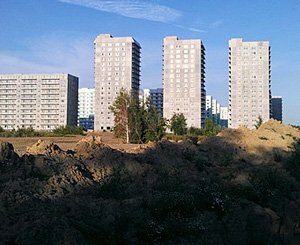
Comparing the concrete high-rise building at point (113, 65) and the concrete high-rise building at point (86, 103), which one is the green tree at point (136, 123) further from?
the concrete high-rise building at point (86, 103)

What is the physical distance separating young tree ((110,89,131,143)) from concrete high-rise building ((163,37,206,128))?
68704 millimetres

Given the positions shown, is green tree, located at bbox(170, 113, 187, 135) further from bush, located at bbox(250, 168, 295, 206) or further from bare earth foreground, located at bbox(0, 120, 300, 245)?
bush, located at bbox(250, 168, 295, 206)

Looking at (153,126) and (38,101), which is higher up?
(38,101)

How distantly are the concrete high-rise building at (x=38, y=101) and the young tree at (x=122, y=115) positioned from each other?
7252cm

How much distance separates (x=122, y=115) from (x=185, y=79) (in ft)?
245

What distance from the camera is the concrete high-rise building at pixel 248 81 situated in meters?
121

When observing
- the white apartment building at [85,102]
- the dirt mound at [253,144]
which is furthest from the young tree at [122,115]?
the white apartment building at [85,102]

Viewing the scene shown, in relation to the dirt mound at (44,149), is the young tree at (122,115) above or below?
above

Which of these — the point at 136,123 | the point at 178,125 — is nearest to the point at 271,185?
the point at 136,123

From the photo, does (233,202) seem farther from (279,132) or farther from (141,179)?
(279,132)

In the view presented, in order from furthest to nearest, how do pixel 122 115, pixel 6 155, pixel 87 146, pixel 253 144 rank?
pixel 122 115 < pixel 253 144 < pixel 87 146 < pixel 6 155

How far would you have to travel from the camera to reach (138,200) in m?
11.7

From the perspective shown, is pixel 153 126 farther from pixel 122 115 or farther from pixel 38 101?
pixel 38 101

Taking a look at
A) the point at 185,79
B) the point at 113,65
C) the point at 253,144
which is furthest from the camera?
the point at 113,65
